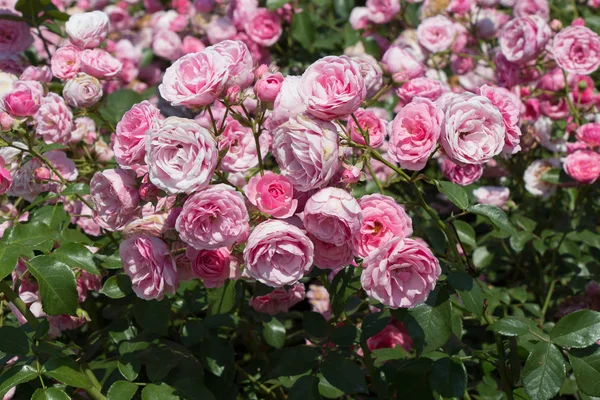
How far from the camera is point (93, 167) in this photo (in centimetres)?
204

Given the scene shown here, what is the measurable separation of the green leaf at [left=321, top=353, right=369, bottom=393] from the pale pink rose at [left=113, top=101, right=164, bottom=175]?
0.64m

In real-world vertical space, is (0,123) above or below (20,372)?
above

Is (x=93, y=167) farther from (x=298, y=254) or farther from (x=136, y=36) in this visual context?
(x=136, y=36)

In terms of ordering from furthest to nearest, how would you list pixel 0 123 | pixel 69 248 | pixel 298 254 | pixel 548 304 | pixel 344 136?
1. pixel 548 304
2. pixel 0 123
3. pixel 69 248
4. pixel 344 136
5. pixel 298 254

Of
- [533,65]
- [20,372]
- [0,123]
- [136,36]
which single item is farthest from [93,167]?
[136,36]

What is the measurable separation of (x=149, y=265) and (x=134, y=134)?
27 cm

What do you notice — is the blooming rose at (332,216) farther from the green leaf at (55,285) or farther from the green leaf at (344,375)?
the green leaf at (55,285)

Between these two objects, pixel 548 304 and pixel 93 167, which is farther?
pixel 548 304

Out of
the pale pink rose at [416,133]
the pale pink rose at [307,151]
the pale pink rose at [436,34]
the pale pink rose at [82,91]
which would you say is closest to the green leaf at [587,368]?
the pale pink rose at [416,133]

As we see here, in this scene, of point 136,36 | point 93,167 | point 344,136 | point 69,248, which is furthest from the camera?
point 136,36

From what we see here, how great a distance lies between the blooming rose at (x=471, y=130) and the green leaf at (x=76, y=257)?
82 cm

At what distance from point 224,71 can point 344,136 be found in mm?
269

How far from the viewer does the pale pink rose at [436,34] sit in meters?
2.90

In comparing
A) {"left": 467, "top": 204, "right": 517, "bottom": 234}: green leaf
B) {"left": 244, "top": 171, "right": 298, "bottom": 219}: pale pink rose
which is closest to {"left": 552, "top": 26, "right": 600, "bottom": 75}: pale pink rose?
{"left": 467, "top": 204, "right": 517, "bottom": 234}: green leaf
